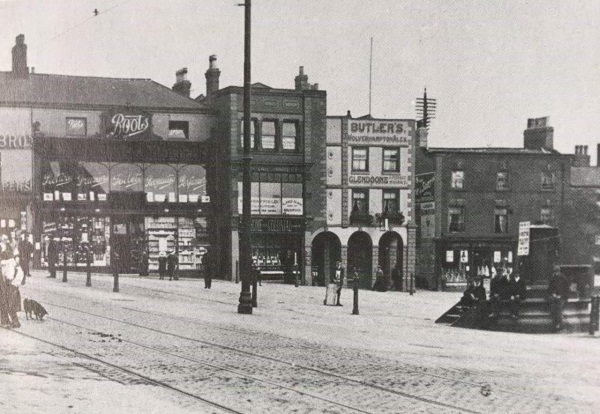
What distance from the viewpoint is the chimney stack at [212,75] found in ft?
168

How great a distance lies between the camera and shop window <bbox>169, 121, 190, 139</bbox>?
47.8 meters

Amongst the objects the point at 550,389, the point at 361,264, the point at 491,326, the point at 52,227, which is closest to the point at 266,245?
the point at 361,264

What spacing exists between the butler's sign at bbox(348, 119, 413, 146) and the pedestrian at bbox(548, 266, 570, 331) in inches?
1191

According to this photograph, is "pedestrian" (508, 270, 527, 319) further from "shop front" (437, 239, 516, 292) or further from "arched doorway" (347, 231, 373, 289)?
"shop front" (437, 239, 516, 292)

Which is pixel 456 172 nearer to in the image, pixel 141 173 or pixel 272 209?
pixel 272 209

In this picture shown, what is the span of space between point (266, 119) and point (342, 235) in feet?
25.4

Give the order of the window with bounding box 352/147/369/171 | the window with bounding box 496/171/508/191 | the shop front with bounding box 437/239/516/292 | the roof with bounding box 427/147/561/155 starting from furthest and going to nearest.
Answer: the window with bounding box 496/171/508/191 → the roof with bounding box 427/147/561/155 → the shop front with bounding box 437/239/516/292 → the window with bounding box 352/147/369/171

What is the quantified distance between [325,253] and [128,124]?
12.9m

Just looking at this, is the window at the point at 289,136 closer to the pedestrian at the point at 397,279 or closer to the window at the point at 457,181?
the pedestrian at the point at 397,279

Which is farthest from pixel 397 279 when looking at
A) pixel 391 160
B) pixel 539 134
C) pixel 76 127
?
pixel 76 127

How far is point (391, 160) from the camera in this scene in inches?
2034

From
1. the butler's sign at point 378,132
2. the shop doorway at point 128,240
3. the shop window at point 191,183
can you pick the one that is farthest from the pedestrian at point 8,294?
the butler's sign at point 378,132

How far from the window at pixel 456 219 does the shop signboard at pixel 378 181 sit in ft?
16.2

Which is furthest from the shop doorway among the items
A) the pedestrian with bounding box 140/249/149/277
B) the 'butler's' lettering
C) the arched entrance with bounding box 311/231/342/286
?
the arched entrance with bounding box 311/231/342/286
